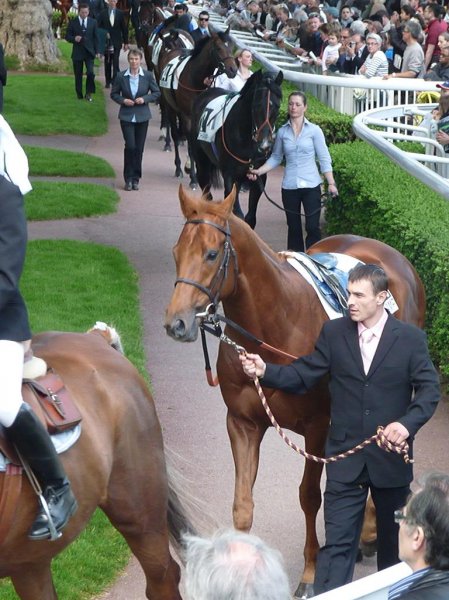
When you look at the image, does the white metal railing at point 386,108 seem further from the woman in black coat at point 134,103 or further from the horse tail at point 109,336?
the horse tail at point 109,336

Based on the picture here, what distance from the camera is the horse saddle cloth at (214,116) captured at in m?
13.8

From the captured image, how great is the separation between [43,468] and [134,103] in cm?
1244

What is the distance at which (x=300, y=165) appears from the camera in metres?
11.4

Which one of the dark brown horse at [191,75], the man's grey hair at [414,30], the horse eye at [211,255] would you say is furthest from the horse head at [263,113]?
the horse eye at [211,255]

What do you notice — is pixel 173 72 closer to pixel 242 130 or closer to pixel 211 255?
pixel 242 130

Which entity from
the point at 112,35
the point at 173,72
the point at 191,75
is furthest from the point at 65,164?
the point at 112,35

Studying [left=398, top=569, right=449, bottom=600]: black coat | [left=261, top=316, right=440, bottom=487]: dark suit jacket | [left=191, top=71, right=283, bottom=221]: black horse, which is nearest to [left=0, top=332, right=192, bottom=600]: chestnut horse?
[left=261, top=316, right=440, bottom=487]: dark suit jacket

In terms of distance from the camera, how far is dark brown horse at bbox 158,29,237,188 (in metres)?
16.7

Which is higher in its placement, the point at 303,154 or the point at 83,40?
the point at 303,154

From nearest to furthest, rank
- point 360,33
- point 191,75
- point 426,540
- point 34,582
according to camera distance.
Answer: point 426,540 → point 34,582 → point 191,75 → point 360,33

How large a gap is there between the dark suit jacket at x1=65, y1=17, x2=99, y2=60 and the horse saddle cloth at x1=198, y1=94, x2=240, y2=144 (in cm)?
1143

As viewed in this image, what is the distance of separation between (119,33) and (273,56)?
5.84 m

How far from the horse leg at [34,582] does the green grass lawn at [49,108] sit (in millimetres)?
16999

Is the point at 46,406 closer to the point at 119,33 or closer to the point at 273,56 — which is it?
the point at 273,56
